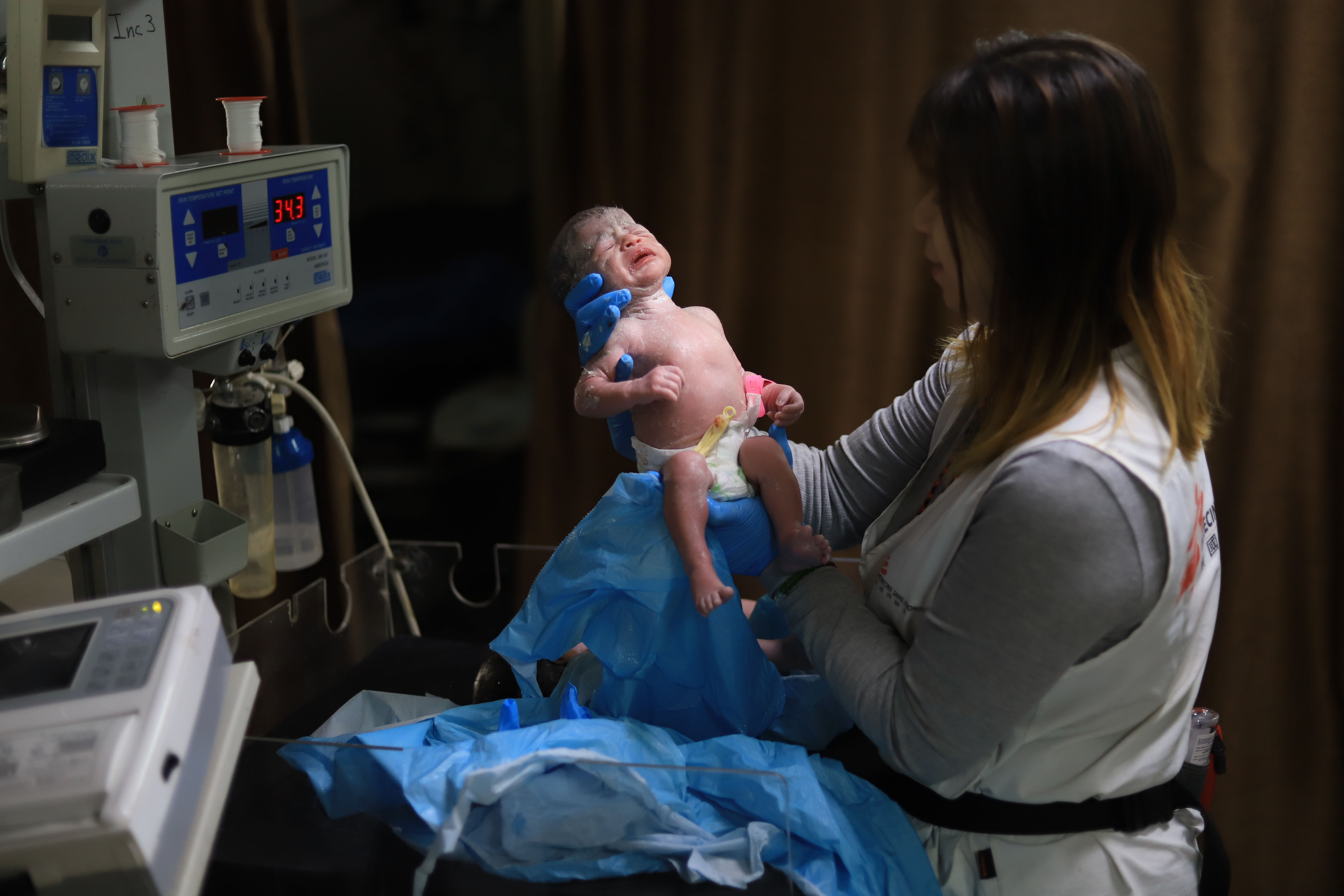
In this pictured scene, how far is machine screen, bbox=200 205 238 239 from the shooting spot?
122cm

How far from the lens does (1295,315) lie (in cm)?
185

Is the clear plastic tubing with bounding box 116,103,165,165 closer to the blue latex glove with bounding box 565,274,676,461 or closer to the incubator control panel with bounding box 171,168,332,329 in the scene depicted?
the incubator control panel with bounding box 171,168,332,329

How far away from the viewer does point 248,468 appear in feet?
5.33

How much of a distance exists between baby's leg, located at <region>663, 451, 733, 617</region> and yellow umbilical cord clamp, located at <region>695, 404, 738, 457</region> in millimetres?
34

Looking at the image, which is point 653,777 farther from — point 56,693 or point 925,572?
point 56,693

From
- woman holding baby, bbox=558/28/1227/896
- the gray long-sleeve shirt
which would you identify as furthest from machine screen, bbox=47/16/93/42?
the gray long-sleeve shirt

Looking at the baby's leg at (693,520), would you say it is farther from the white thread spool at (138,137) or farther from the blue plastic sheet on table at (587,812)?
the white thread spool at (138,137)

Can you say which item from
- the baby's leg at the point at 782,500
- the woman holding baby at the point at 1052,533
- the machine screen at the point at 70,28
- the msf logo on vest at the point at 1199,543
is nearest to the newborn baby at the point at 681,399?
the baby's leg at the point at 782,500

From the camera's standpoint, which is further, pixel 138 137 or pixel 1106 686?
pixel 138 137

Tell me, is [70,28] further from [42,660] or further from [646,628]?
[646,628]

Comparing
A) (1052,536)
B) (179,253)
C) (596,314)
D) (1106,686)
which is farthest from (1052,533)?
(179,253)

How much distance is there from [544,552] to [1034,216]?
37.0 inches

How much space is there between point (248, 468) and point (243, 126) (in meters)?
0.56

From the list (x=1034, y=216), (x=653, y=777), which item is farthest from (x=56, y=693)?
(x=1034, y=216)
